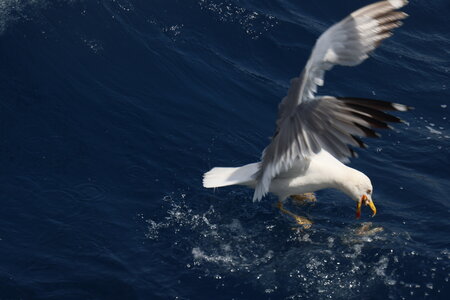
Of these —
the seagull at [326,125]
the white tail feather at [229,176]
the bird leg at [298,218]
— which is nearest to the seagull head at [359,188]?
the seagull at [326,125]

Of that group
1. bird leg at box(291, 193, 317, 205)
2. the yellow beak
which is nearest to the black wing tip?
the yellow beak

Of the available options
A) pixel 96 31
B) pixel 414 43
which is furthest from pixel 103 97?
pixel 414 43

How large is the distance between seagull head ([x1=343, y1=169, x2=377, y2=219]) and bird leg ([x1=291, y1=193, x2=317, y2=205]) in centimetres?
67

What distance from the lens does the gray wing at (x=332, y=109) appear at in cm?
673

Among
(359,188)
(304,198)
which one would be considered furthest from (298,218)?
(359,188)

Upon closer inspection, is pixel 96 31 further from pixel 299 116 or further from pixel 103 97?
pixel 299 116

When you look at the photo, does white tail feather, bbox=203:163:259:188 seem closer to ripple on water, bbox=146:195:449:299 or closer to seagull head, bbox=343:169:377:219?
ripple on water, bbox=146:195:449:299

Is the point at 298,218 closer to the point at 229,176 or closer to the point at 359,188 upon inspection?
the point at 359,188

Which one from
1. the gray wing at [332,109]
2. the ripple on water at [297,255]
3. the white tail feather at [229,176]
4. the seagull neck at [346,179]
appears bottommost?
the ripple on water at [297,255]

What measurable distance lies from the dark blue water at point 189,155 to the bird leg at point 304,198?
0.46 feet

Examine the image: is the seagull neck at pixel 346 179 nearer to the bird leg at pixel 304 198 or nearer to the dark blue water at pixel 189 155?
the dark blue water at pixel 189 155

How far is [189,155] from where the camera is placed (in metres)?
9.33

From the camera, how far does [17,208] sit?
7.95m

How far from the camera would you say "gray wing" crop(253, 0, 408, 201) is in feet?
22.1
